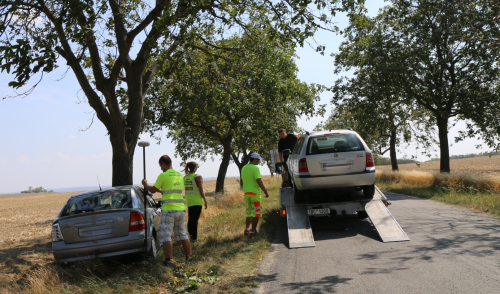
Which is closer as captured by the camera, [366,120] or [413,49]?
[413,49]

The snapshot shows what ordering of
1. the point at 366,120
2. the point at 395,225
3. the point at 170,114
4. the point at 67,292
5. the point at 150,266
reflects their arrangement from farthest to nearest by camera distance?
the point at 366,120
the point at 170,114
the point at 395,225
the point at 150,266
the point at 67,292

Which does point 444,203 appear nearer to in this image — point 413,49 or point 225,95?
point 225,95

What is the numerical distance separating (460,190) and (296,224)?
10294 mm

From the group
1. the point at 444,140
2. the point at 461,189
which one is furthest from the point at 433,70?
the point at 461,189

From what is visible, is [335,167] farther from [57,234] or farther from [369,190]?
[57,234]

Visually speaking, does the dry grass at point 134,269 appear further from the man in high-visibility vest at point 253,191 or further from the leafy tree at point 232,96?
the leafy tree at point 232,96

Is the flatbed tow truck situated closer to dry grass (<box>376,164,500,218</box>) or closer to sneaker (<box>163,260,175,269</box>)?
sneaker (<box>163,260,175,269</box>)

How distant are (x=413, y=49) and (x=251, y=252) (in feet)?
60.5

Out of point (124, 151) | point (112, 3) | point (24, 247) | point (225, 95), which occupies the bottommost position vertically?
point (24, 247)

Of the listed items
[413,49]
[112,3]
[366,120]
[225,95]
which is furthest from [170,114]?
[413,49]

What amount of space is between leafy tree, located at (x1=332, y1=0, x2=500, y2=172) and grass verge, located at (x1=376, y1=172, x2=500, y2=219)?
11.3 ft

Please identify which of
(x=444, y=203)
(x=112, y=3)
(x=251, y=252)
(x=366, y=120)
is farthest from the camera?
(x=366, y=120)

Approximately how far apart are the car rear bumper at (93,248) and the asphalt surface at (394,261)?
2.45 meters

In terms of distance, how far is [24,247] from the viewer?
1062 cm
